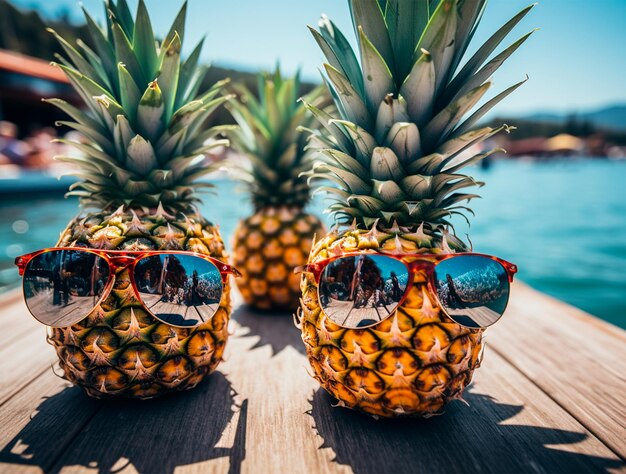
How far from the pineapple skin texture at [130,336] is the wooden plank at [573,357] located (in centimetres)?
142

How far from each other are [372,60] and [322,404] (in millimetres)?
1257

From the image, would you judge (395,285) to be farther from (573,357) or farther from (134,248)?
(573,357)

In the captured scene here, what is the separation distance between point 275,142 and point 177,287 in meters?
1.50

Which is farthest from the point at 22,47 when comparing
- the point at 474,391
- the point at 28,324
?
the point at 474,391

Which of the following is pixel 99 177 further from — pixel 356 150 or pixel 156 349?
pixel 356 150

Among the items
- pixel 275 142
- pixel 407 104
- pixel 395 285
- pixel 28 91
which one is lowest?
pixel 395 285

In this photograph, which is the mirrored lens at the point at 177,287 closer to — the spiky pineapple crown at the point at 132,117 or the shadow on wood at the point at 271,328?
the spiky pineapple crown at the point at 132,117

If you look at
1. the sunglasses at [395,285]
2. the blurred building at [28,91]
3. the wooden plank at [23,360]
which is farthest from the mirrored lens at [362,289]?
the blurred building at [28,91]

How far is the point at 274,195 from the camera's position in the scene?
100 inches

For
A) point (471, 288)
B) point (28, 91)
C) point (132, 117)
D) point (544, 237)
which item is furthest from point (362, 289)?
point (28, 91)

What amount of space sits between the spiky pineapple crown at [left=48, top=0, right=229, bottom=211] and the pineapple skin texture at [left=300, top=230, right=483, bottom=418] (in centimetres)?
78

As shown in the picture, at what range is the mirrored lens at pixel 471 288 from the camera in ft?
3.75

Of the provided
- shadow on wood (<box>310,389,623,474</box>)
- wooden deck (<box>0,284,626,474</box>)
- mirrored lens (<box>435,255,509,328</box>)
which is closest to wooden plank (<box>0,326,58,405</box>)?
wooden deck (<box>0,284,626,474</box>)

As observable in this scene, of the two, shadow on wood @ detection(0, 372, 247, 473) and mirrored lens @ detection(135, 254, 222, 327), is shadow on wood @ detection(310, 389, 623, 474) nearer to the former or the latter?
shadow on wood @ detection(0, 372, 247, 473)
